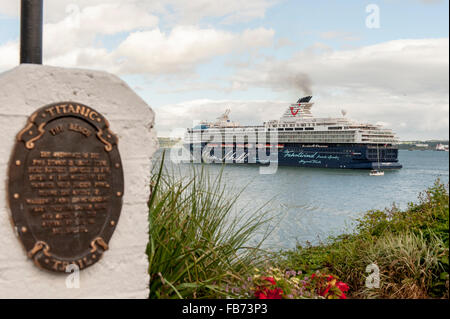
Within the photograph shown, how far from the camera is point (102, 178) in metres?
2.94

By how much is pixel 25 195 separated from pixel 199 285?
1291 mm

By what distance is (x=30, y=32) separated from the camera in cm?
325

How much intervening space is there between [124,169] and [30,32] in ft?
4.07

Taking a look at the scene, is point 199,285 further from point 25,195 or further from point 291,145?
point 291,145

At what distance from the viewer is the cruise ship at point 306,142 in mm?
51688

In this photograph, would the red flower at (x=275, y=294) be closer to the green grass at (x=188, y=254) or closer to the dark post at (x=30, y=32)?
the green grass at (x=188, y=254)

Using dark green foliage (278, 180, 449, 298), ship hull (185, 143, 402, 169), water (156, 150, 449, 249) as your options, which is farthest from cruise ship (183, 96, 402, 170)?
dark green foliage (278, 180, 449, 298)

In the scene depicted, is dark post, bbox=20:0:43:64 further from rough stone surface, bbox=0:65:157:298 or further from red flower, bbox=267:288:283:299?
red flower, bbox=267:288:283:299

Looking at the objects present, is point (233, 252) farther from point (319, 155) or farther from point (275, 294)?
point (319, 155)

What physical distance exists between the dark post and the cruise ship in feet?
152

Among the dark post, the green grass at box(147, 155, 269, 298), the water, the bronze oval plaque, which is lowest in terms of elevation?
the water

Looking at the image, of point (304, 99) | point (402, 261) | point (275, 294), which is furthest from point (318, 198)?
point (304, 99)

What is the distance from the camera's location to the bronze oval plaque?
274cm
